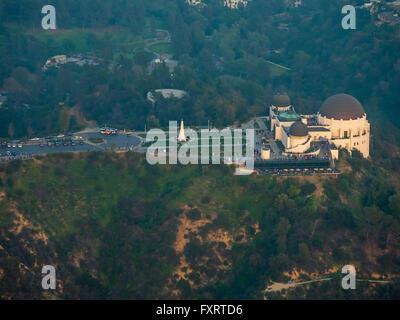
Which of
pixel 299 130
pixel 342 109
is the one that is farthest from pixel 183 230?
pixel 342 109

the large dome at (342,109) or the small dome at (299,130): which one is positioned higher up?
the large dome at (342,109)

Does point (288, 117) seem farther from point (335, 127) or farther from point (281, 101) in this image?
point (281, 101)

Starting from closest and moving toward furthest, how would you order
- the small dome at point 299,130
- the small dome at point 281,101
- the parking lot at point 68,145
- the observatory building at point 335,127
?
the parking lot at point 68,145, the small dome at point 299,130, the observatory building at point 335,127, the small dome at point 281,101

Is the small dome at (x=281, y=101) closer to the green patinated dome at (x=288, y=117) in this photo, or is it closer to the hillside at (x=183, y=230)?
the green patinated dome at (x=288, y=117)

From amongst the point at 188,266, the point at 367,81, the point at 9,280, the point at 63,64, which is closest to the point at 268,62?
the point at 367,81

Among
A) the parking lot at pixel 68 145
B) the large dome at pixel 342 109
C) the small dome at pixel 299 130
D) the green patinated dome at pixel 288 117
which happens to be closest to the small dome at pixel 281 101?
the green patinated dome at pixel 288 117

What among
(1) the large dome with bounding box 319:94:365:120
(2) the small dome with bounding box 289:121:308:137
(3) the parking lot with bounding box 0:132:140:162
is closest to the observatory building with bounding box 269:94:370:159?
(1) the large dome with bounding box 319:94:365:120

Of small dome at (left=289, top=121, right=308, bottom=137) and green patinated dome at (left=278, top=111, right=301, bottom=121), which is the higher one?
green patinated dome at (left=278, top=111, right=301, bottom=121)

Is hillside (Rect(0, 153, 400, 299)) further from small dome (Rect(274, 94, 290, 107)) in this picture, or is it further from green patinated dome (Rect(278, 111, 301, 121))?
small dome (Rect(274, 94, 290, 107))
